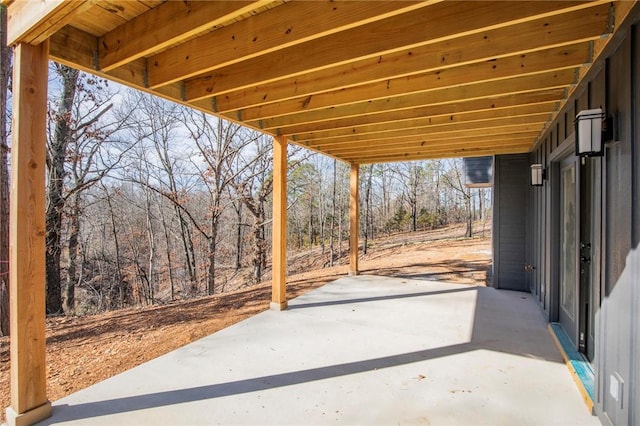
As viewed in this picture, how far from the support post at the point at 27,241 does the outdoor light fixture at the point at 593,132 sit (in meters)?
3.58

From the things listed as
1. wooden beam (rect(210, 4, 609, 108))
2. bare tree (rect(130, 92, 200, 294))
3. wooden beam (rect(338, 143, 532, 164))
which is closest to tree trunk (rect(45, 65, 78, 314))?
bare tree (rect(130, 92, 200, 294))

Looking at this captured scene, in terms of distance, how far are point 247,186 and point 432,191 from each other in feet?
50.9

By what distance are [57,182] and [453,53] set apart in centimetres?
794

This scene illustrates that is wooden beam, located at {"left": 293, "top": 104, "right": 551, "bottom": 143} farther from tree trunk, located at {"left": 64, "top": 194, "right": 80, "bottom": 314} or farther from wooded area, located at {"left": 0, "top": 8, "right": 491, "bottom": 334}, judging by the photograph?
tree trunk, located at {"left": 64, "top": 194, "right": 80, "bottom": 314}

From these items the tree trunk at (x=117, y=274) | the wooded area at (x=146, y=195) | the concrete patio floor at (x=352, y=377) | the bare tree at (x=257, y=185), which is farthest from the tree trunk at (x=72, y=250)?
the concrete patio floor at (x=352, y=377)

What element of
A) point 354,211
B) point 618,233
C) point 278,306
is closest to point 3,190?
point 278,306

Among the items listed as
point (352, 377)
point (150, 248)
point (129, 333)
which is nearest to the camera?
point (352, 377)

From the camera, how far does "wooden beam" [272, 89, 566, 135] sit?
3.17 metres

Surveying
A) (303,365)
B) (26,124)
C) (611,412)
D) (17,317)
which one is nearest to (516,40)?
(611,412)

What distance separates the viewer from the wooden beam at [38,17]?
1.72m

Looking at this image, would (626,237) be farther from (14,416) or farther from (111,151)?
(111,151)

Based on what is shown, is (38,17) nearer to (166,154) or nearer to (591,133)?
(591,133)

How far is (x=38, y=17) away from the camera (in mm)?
1818

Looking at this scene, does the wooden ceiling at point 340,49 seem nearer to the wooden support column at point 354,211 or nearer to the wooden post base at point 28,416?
the wooden post base at point 28,416
